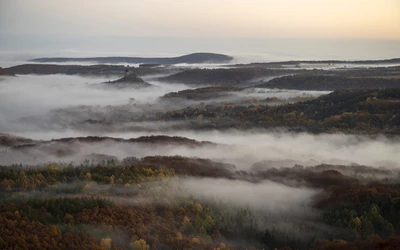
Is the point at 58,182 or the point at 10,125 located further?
the point at 10,125

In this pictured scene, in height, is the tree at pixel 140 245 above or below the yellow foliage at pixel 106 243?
below

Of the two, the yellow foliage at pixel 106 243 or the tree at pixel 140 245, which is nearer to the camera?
the yellow foliage at pixel 106 243

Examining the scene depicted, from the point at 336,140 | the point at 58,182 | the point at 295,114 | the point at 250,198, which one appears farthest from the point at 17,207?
the point at 295,114

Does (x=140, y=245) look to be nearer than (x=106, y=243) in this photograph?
No

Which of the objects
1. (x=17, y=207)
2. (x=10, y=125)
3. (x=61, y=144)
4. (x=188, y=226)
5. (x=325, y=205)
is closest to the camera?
(x=17, y=207)

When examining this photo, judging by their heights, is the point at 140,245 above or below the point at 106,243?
below

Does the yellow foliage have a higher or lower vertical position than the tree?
higher

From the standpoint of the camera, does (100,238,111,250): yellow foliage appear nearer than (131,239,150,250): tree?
Yes

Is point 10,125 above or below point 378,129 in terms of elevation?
below

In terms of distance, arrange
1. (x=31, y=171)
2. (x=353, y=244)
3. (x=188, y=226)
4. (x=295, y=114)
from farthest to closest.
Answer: (x=295, y=114), (x=31, y=171), (x=188, y=226), (x=353, y=244)

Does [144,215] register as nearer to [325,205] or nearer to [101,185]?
[101,185]

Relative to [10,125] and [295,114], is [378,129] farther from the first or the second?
[10,125]
